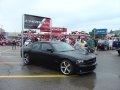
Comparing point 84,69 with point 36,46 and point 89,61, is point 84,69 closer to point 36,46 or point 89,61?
point 89,61

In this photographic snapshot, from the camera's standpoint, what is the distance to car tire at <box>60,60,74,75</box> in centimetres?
993

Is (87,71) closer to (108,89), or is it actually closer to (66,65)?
(66,65)

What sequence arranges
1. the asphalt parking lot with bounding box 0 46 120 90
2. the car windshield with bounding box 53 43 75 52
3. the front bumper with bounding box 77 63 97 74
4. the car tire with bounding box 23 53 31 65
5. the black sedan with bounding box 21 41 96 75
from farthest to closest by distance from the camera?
the car tire with bounding box 23 53 31 65 < the car windshield with bounding box 53 43 75 52 < the black sedan with bounding box 21 41 96 75 < the front bumper with bounding box 77 63 97 74 < the asphalt parking lot with bounding box 0 46 120 90

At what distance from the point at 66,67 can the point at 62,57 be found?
0.51 meters

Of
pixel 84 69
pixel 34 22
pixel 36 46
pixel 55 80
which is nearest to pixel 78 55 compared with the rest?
pixel 84 69

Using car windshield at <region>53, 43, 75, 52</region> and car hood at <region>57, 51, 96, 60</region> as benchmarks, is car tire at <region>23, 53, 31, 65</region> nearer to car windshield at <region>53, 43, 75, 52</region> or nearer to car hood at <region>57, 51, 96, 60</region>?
car windshield at <region>53, 43, 75, 52</region>

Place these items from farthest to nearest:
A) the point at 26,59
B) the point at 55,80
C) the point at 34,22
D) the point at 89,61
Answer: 1. the point at 34,22
2. the point at 26,59
3. the point at 89,61
4. the point at 55,80

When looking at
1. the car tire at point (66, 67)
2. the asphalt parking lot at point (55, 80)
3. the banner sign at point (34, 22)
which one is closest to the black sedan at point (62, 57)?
the car tire at point (66, 67)

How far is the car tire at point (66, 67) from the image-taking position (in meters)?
9.93

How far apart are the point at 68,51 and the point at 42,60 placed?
146 centimetres

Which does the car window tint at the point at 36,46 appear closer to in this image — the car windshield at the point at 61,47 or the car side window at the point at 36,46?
the car side window at the point at 36,46

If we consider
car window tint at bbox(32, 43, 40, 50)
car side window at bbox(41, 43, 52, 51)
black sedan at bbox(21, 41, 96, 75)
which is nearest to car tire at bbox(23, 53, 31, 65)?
black sedan at bbox(21, 41, 96, 75)

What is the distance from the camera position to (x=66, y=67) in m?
10.1

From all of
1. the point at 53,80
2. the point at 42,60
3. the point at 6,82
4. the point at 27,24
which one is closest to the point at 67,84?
the point at 53,80
